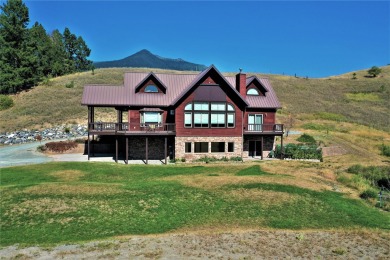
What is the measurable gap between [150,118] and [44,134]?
24277mm

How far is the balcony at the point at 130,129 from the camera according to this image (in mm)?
37725

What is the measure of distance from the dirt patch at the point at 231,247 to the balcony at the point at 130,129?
2096 centimetres

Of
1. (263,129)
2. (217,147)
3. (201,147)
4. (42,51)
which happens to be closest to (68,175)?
(201,147)

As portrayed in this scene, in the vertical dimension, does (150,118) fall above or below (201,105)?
→ below

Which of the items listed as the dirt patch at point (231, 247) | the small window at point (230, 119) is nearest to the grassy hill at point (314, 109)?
the small window at point (230, 119)

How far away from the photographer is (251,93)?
44344 millimetres

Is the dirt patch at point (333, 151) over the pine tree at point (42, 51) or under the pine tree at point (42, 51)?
under

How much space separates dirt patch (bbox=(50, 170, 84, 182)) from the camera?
28248 mm

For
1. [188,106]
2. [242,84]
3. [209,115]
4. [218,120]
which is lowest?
[218,120]

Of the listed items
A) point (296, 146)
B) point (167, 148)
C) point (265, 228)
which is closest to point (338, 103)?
point (296, 146)

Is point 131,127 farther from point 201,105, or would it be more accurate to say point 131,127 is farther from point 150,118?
point 201,105

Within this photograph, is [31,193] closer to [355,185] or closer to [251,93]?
[355,185]

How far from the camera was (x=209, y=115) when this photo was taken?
1563 inches

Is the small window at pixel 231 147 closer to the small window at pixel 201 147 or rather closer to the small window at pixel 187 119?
the small window at pixel 201 147
